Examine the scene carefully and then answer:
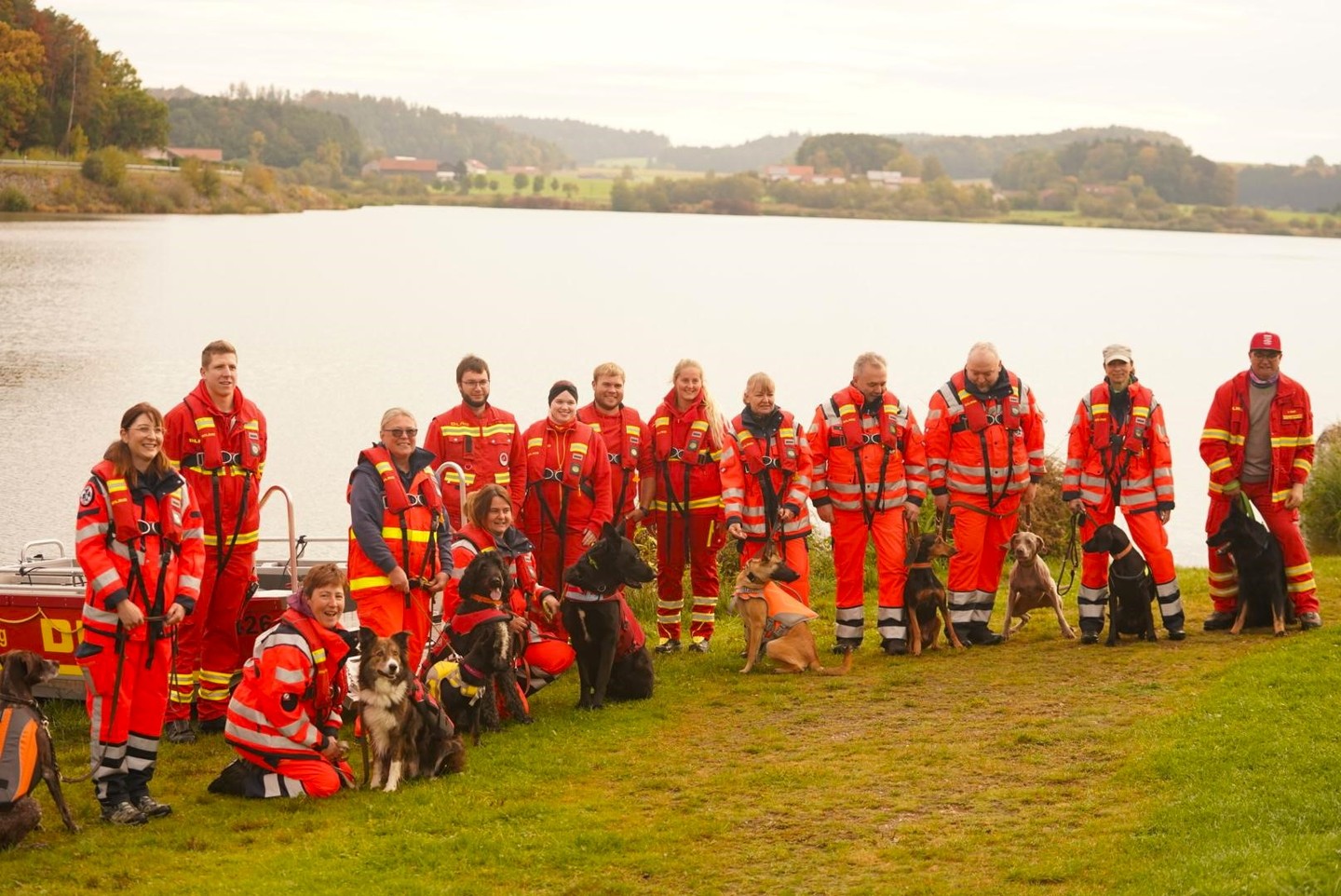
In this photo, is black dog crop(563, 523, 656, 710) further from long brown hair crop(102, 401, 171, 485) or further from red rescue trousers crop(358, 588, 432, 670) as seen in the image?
long brown hair crop(102, 401, 171, 485)

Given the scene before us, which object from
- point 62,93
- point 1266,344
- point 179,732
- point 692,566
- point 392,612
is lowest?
point 179,732

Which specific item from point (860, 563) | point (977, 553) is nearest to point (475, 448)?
point (860, 563)

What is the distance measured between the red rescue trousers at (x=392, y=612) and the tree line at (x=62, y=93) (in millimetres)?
73417

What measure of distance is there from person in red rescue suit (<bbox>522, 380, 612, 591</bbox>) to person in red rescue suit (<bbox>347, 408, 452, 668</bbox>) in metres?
1.48

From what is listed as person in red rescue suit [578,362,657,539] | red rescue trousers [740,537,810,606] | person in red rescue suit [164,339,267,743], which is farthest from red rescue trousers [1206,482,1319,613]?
person in red rescue suit [164,339,267,743]

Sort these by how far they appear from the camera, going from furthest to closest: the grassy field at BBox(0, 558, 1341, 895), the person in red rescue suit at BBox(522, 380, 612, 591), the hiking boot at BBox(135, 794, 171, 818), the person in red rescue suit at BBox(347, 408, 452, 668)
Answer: the person in red rescue suit at BBox(522, 380, 612, 591) < the person in red rescue suit at BBox(347, 408, 452, 668) < the hiking boot at BBox(135, 794, 171, 818) < the grassy field at BBox(0, 558, 1341, 895)

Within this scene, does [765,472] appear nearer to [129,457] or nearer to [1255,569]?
[1255,569]

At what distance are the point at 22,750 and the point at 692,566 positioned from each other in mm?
4902

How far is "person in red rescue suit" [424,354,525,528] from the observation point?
9.22m

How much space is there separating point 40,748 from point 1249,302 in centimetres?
5279

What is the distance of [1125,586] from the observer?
9.66 meters

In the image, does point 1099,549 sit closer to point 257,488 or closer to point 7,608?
point 257,488

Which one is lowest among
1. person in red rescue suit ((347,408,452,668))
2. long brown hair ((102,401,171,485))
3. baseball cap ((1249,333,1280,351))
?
person in red rescue suit ((347,408,452,668))

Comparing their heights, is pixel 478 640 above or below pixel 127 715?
above
